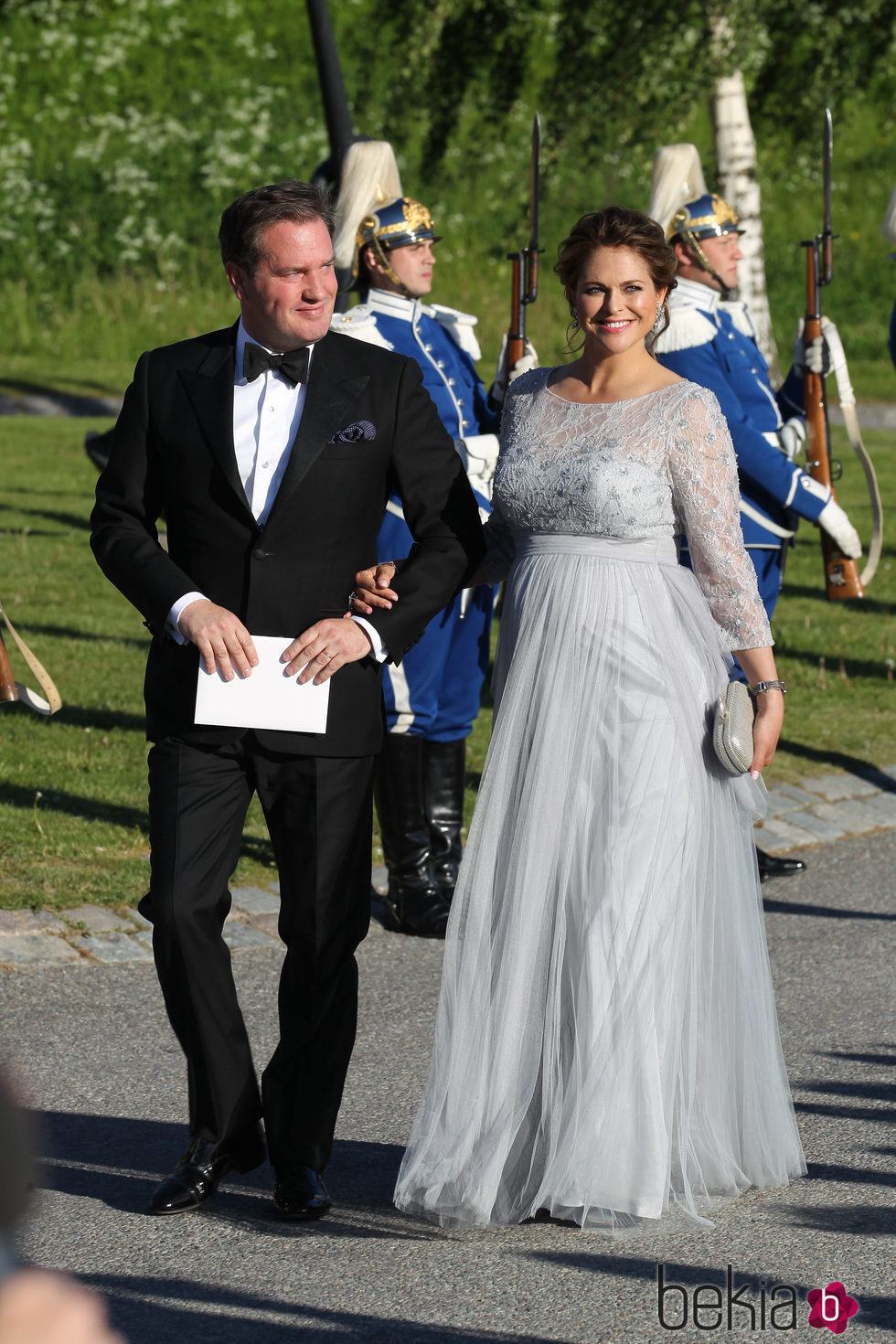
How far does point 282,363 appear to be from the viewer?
369cm

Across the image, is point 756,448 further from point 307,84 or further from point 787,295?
point 307,84

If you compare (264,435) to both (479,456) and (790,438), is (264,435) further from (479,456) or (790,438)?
(790,438)

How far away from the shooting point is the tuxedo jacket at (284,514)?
3680 millimetres

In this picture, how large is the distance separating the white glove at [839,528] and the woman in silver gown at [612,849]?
273cm

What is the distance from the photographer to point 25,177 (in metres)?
24.4

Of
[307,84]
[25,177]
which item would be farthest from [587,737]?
[307,84]

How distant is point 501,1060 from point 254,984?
1671mm

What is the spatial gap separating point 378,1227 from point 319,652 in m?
1.20

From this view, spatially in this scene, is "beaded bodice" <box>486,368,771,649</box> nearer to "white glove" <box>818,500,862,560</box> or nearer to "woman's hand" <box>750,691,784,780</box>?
"woman's hand" <box>750,691,784,780</box>

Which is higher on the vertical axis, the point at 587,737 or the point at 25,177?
the point at 25,177

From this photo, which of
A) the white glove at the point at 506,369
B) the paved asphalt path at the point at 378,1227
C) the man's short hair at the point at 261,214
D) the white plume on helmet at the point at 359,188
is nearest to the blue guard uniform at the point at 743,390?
the white glove at the point at 506,369

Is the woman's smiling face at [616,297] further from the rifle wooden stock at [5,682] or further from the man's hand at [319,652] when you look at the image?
the rifle wooden stock at [5,682]

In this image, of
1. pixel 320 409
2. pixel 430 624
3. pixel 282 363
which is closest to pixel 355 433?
pixel 320 409

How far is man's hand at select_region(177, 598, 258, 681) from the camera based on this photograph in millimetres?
3582
